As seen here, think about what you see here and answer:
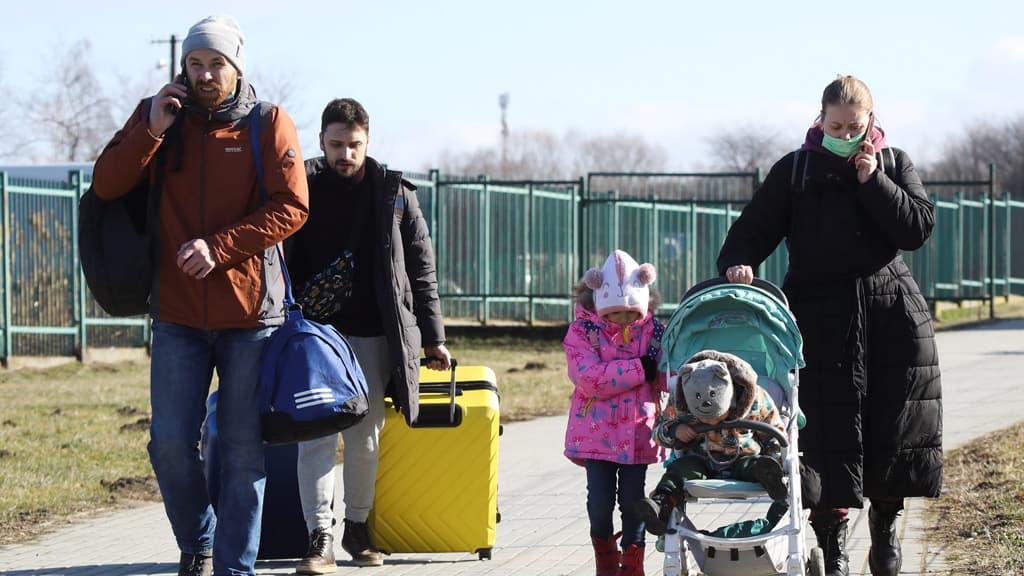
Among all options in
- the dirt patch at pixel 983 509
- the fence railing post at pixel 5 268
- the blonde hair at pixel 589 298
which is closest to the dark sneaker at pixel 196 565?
the blonde hair at pixel 589 298

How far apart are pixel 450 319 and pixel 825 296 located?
1806 cm

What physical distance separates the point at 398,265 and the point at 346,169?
1.54ft

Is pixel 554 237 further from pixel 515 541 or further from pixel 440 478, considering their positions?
pixel 440 478

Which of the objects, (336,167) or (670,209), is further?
(670,209)

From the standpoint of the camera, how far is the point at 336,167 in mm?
6742

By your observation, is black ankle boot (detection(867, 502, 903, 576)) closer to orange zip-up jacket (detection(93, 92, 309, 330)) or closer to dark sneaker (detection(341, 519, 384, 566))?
dark sneaker (detection(341, 519, 384, 566))

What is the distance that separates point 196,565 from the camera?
5691 millimetres

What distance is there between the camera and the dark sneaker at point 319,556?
656cm

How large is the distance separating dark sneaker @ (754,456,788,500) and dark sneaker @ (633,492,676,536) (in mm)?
300

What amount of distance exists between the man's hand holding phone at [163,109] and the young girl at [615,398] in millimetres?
1765

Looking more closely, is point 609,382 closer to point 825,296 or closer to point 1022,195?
point 825,296

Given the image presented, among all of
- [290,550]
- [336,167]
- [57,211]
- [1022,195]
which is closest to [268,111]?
[336,167]

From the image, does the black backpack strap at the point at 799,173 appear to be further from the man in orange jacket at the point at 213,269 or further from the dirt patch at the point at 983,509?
the man in orange jacket at the point at 213,269

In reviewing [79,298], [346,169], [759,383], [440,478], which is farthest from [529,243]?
[759,383]
